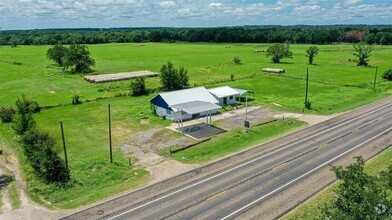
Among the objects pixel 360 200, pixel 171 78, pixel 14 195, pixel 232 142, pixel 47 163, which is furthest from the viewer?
pixel 171 78

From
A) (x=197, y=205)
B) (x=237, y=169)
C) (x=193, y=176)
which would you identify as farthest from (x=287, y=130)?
(x=197, y=205)

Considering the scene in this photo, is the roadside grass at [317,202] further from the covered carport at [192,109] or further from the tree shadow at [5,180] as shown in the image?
the tree shadow at [5,180]

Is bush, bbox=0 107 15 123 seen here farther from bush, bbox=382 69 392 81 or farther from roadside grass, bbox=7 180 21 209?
bush, bbox=382 69 392 81

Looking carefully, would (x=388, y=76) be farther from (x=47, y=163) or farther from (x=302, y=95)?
(x=47, y=163)

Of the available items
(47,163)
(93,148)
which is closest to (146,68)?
(93,148)

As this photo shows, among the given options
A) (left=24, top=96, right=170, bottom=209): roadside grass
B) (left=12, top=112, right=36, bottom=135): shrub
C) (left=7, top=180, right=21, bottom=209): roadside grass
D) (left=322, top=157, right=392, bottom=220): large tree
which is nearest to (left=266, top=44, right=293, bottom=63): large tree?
(left=24, top=96, right=170, bottom=209): roadside grass

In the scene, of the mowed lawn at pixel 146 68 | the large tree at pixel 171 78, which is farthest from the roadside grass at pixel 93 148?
the mowed lawn at pixel 146 68

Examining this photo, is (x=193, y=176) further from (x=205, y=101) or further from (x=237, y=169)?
(x=205, y=101)
